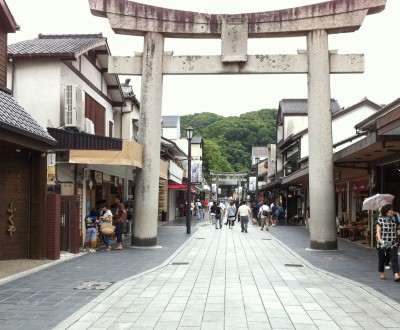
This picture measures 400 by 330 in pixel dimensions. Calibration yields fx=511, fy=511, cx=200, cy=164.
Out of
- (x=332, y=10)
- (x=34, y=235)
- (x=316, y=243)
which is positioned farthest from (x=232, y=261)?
(x=332, y=10)

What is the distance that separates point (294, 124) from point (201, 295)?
3995cm

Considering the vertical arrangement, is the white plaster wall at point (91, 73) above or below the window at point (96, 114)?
above

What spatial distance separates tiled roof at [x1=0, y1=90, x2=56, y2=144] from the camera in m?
11.5

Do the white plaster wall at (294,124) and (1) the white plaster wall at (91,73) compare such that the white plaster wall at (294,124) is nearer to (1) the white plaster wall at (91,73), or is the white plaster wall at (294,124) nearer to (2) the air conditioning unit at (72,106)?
(1) the white plaster wall at (91,73)

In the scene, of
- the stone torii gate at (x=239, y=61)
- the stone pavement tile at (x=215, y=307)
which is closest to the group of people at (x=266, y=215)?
the stone torii gate at (x=239, y=61)

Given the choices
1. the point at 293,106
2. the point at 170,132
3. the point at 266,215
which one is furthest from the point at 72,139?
the point at 170,132

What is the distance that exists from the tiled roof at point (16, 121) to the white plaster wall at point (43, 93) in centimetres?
240

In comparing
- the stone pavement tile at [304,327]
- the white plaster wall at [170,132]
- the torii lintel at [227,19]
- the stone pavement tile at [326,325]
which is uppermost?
the white plaster wall at [170,132]

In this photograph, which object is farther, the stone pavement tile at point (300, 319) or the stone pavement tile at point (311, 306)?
the stone pavement tile at point (311, 306)

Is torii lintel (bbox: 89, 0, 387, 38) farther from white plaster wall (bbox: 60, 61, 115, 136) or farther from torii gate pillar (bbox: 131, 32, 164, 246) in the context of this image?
white plaster wall (bbox: 60, 61, 115, 136)

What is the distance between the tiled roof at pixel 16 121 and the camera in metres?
11.5

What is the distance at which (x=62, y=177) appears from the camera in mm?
17188

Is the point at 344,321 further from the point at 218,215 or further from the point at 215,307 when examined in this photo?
the point at 218,215

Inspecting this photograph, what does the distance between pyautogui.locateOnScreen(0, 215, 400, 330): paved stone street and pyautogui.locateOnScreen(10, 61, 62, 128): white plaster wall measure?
5.02 metres
